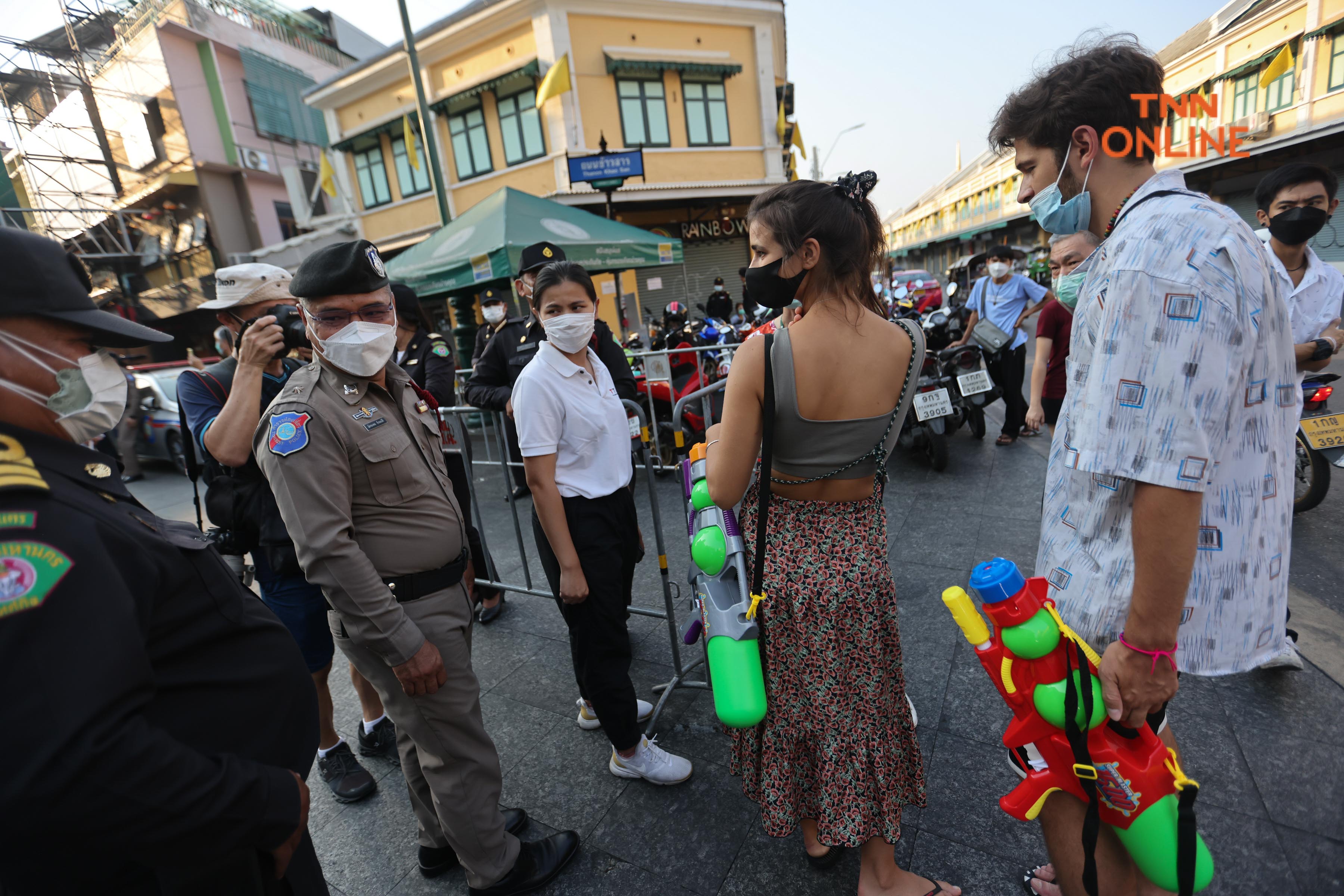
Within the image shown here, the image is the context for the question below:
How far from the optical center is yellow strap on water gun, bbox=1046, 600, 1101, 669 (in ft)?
3.99

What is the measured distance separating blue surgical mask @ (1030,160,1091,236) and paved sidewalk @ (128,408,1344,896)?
73.6 inches

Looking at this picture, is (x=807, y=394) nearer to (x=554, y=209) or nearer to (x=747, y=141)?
(x=554, y=209)

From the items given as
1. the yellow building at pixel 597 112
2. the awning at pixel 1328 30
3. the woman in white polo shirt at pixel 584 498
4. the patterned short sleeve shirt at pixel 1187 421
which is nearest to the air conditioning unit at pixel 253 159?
the yellow building at pixel 597 112

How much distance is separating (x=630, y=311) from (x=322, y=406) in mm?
14779

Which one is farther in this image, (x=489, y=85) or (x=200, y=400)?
(x=489, y=85)

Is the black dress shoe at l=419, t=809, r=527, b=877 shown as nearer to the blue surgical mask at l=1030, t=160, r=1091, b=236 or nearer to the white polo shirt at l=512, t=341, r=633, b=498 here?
the white polo shirt at l=512, t=341, r=633, b=498

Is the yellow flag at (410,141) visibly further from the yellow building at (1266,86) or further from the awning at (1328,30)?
the awning at (1328,30)

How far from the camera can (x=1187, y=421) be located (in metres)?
1.08

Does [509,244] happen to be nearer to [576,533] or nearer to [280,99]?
[576,533]

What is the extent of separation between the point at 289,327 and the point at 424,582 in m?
1.19

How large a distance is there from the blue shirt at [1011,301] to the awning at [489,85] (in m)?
13.4

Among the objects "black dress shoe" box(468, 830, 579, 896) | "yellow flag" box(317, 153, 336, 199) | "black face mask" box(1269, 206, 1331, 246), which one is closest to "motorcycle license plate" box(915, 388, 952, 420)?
"black face mask" box(1269, 206, 1331, 246)

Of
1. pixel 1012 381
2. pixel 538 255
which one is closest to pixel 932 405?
pixel 1012 381

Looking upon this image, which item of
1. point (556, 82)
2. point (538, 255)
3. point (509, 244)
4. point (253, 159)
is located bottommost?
point (538, 255)
